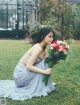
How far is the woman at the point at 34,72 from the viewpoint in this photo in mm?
5945

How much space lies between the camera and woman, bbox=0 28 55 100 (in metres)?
5.95

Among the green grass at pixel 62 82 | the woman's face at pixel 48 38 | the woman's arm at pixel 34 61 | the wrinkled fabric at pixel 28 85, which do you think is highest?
the woman's face at pixel 48 38

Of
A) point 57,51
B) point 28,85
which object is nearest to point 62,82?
point 28,85

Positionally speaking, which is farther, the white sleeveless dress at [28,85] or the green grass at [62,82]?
the white sleeveless dress at [28,85]

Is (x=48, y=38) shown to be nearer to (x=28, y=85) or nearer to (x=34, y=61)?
(x=34, y=61)

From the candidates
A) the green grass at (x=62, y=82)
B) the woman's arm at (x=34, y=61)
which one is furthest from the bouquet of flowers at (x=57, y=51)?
the green grass at (x=62, y=82)

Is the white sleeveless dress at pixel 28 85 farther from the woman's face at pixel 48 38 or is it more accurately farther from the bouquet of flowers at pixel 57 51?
the woman's face at pixel 48 38

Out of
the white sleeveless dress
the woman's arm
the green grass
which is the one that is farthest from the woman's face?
the green grass

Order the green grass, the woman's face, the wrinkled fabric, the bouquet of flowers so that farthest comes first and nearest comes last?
the woman's face
the wrinkled fabric
the bouquet of flowers
the green grass

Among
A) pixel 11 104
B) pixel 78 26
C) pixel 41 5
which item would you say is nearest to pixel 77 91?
pixel 11 104

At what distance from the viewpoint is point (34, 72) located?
19.7 feet

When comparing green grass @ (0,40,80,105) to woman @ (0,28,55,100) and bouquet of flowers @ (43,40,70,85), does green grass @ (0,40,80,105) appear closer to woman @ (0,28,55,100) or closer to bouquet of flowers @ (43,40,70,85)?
woman @ (0,28,55,100)

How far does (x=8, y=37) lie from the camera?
2144 centimetres

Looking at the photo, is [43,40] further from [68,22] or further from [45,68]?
[68,22]
